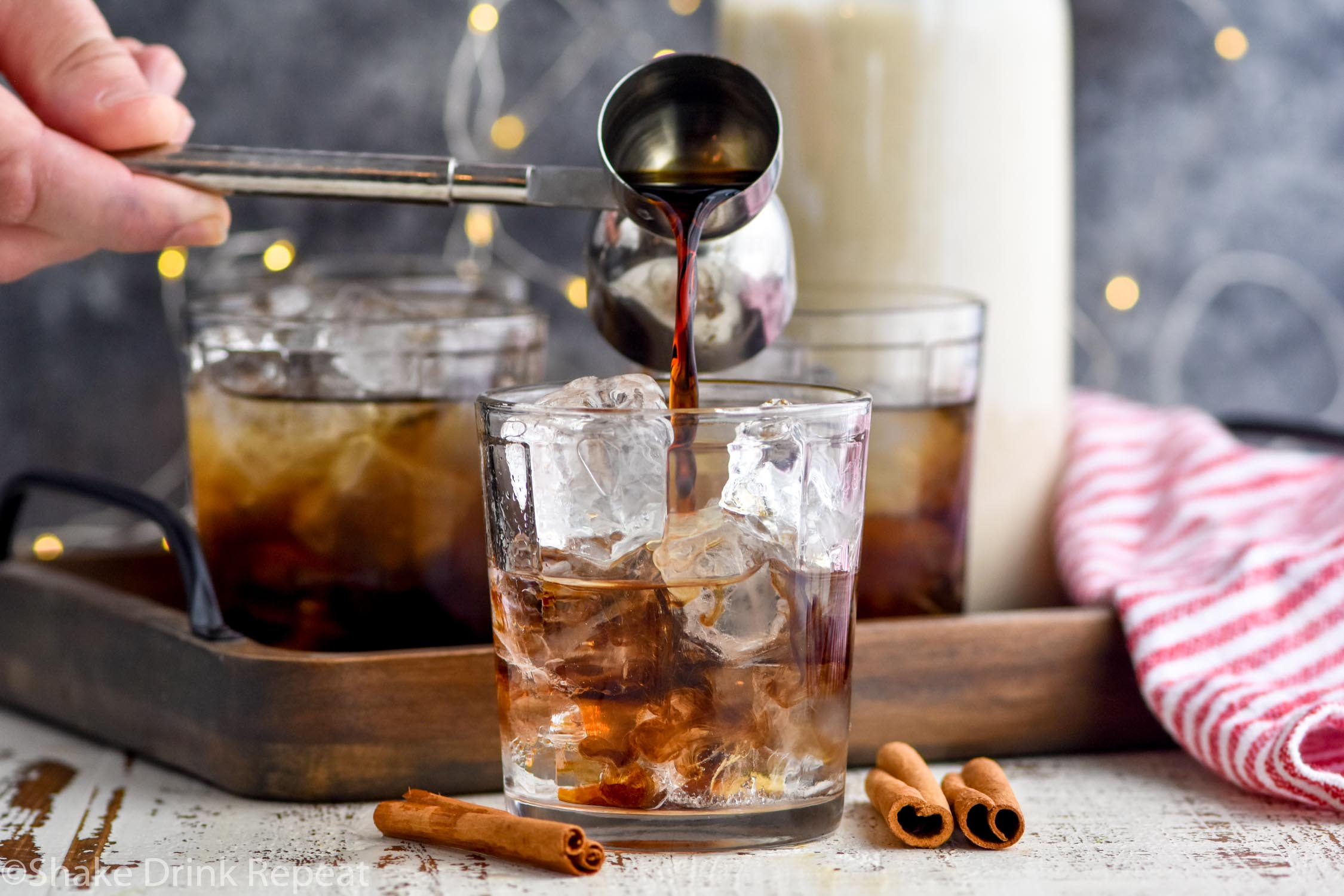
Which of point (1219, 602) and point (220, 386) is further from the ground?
point (220, 386)

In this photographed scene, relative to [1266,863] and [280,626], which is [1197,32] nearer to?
[1266,863]

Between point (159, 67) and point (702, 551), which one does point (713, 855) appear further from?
point (159, 67)

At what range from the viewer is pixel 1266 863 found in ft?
2.13

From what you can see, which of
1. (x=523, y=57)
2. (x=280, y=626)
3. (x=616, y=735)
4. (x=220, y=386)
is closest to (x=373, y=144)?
(x=523, y=57)

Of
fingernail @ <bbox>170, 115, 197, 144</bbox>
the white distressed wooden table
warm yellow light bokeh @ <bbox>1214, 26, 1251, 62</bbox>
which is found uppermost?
warm yellow light bokeh @ <bbox>1214, 26, 1251, 62</bbox>

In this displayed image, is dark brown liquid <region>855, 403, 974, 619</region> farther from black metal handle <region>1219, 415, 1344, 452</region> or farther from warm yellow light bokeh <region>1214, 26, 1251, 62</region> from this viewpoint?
warm yellow light bokeh <region>1214, 26, 1251, 62</region>

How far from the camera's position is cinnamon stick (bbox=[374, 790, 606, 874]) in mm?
618

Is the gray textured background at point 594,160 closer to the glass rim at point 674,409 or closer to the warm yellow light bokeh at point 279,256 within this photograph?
the warm yellow light bokeh at point 279,256

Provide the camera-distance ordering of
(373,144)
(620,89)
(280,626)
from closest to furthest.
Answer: (620,89) → (280,626) → (373,144)

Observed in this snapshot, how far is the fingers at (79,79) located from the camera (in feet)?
2.52

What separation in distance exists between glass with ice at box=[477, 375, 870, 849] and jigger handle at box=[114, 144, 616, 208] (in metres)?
0.15

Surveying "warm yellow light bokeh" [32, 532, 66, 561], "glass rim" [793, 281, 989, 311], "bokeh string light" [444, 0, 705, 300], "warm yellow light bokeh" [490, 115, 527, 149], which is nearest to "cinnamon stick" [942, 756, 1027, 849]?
"glass rim" [793, 281, 989, 311]

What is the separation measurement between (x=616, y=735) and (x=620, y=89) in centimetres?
→ 35

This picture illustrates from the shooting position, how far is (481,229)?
50.1 inches
